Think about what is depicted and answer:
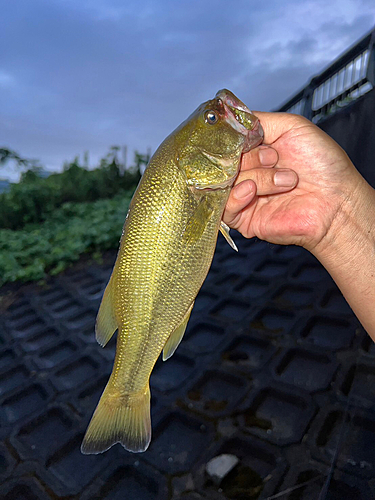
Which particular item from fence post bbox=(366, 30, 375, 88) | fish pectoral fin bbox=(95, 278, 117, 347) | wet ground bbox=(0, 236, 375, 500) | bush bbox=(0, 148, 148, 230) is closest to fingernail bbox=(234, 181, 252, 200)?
fish pectoral fin bbox=(95, 278, 117, 347)

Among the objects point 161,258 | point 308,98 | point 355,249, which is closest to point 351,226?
point 355,249

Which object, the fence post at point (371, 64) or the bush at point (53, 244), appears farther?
the bush at point (53, 244)

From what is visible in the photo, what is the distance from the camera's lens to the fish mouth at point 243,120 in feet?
6.61

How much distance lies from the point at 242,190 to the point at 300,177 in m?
0.47

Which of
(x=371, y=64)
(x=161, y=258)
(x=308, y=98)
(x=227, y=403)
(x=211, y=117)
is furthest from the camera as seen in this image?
(x=308, y=98)

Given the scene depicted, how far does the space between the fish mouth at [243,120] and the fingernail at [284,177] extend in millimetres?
234

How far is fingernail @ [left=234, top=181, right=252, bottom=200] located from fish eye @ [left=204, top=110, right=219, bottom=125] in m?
0.40

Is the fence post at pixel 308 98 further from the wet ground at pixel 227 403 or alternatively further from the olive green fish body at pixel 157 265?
the olive green fish body at pixel 157 265

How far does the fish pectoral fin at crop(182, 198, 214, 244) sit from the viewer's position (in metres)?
1.93

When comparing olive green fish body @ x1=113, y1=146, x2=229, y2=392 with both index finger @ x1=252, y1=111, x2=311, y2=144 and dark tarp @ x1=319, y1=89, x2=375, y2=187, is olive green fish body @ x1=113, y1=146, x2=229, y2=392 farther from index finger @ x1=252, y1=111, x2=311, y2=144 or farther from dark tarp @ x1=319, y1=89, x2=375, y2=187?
dark tarp @ x1=319, y1=89, x2=375, y2=187

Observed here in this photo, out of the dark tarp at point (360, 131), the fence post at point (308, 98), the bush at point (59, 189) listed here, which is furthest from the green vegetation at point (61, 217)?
the dark tarp at point (360, 131)

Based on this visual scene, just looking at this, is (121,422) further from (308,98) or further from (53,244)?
(53,244)

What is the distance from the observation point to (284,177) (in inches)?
81.0

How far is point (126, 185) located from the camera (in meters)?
13.7
